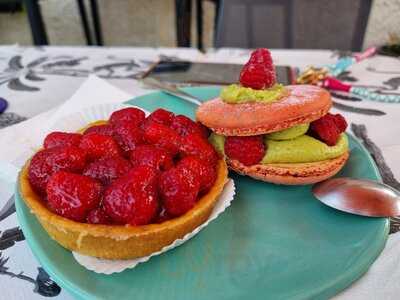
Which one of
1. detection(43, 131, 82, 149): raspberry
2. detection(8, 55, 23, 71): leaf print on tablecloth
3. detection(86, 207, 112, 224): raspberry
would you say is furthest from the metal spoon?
detection(8, 55, 23, 71): leaf print on tablecloth

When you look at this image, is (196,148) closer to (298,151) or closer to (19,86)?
(298,151)

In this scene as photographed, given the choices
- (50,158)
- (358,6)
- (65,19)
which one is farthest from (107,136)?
(65,19)

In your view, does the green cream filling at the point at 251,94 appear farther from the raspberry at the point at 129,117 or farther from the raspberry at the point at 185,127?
the raspberry at the point at 129,117

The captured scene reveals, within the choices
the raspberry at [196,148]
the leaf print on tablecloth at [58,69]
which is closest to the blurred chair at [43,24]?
the leaf print on tablecloth at [58,69]

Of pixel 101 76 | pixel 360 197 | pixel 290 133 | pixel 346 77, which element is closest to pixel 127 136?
pixel 290 133

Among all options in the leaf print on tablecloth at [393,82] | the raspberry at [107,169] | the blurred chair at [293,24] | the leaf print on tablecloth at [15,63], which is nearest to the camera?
the raspberry at [107,169]

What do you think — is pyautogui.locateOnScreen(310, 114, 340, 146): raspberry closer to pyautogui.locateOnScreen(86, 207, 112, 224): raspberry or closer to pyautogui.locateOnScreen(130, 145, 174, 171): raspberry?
pyautogui.locateOnScreen(130, 145, 174, 171): raspberry

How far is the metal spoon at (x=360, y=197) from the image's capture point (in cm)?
79

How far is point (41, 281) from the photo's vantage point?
705 mm

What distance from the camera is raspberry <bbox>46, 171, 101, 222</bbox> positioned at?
2.29 ft

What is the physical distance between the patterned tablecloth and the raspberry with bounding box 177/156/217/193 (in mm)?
328

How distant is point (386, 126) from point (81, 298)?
43.2 inches

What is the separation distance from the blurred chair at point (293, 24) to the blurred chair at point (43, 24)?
1.25 meters

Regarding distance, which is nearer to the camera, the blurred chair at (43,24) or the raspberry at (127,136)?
the raspberry at (127,136)
